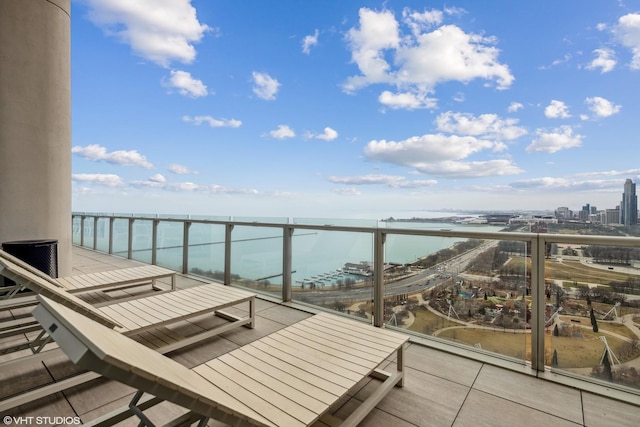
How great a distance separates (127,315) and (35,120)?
162 inches

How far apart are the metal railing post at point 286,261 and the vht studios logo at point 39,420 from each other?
2.67 m

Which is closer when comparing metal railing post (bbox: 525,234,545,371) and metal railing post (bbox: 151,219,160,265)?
metal railing post (bbox: 525,234,545,371)

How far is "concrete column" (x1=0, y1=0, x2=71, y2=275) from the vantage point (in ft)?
14.8

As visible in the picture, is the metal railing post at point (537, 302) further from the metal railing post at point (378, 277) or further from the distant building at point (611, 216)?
the metal railing post at point (378, 277)

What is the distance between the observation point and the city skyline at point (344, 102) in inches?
341

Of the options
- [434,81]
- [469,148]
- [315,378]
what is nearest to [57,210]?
[315,378]

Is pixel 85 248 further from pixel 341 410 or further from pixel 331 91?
pixel 331 91

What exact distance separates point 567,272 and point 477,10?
1105cm

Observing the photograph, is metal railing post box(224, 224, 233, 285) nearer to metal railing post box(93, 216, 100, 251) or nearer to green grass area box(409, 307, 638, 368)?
green grass area box(409, 307, 638, 368)

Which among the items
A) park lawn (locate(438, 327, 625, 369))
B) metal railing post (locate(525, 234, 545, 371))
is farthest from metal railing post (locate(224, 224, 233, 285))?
metal railing post (locate(525, 234, 545, 371))

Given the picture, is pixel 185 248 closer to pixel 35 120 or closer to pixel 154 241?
pixel 154 241

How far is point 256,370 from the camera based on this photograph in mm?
1803

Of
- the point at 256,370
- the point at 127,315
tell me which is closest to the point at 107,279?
the point at 127,315

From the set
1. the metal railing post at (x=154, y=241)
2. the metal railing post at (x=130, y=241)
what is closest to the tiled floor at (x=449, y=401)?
the metal railing post at (x=154, y=241)
